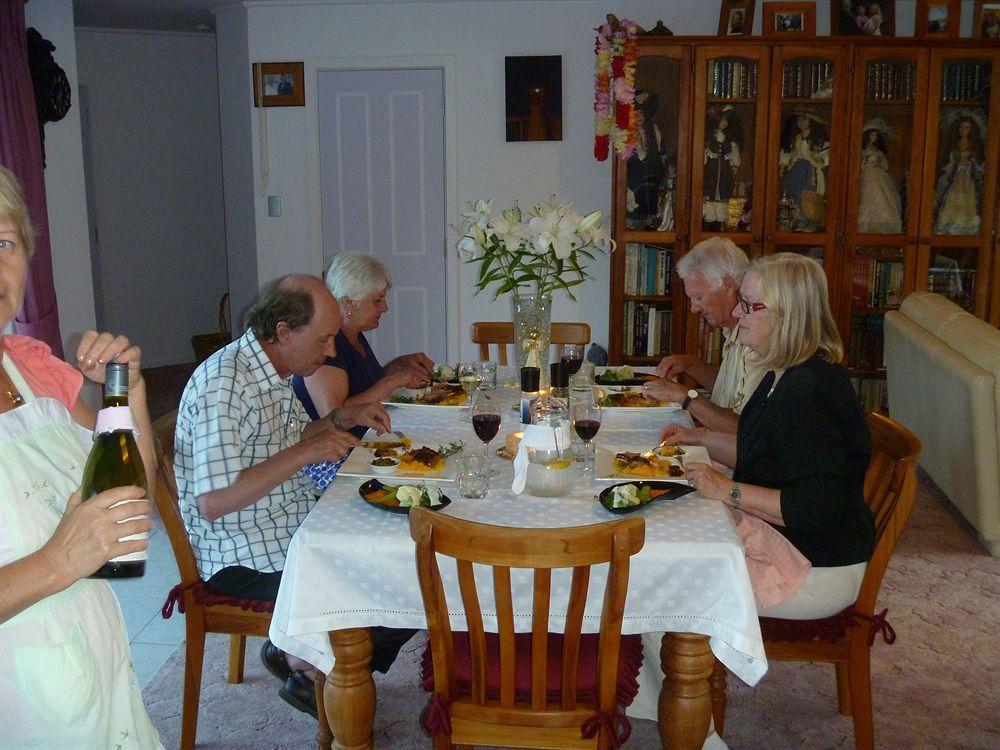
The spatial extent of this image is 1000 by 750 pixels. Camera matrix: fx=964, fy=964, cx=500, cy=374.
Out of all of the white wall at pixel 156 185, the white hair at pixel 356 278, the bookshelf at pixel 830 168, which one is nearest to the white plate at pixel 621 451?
the white hair at pixel 356 278

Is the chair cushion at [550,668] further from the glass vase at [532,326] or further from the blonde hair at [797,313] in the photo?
the glass vase at [532,326]

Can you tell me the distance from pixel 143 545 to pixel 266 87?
188 inches

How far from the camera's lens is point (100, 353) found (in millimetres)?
1288

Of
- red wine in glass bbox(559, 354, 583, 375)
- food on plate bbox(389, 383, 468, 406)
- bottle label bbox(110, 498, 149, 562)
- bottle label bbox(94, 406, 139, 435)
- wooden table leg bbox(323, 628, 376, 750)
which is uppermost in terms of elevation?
bottle label bbox(94, 406, 139, 435)

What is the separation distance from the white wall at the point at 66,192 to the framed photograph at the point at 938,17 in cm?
421

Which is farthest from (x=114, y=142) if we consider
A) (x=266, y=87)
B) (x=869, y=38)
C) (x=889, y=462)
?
(x=889, y=462)

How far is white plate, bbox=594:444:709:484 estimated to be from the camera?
2.13 meters

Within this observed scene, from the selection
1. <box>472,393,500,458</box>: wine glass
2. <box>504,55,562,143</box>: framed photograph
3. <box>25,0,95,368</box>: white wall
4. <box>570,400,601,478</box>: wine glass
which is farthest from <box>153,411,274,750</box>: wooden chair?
<box>504,55,562,143</box>: framed photograph

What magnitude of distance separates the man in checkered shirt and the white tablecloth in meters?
0.26

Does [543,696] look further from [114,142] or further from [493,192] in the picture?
[114,142]

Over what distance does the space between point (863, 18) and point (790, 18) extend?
0.36m

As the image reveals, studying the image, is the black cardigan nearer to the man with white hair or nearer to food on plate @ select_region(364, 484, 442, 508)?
the man with white hair

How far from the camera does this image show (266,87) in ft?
17.9

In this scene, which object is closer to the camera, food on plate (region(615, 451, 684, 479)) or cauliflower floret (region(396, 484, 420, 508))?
cauliflower floret (region(396, 484, 420, 508))
